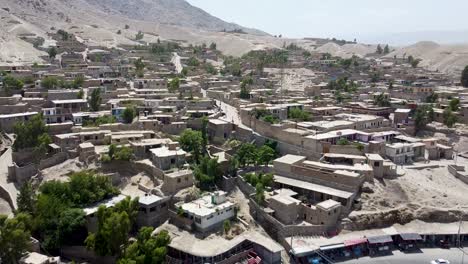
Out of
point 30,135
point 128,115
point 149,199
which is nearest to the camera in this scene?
point 149,199

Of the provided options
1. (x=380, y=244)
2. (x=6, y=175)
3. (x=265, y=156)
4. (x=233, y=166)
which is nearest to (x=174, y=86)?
(x=265, y=156)

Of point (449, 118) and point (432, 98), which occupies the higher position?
point (432, 98)

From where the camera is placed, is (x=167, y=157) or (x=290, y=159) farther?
(x=290, y=159)

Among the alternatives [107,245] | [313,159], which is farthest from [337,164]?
[107,245]

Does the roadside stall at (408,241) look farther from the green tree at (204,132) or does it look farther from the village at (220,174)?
the green tree at (204,132)

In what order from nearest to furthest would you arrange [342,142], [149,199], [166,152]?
[149,199] → [166,152] → [342,142]

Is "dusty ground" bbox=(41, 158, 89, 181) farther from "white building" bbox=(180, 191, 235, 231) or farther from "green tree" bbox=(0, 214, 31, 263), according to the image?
"white building" bbox=(180, 191, 235, 231)

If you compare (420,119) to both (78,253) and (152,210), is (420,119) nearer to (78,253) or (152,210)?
(152,210)
